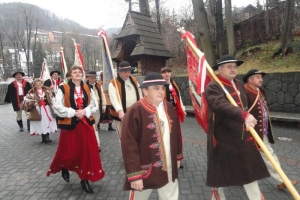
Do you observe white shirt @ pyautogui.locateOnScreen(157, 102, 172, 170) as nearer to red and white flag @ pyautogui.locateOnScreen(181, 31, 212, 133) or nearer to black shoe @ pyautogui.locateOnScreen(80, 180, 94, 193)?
red and white flag @ pyautogui.locateOnScreen(181, 31, 212, 133)

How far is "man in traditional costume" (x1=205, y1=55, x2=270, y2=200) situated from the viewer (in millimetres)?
2684

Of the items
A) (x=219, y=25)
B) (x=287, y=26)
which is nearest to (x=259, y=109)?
(x=287, y=26)

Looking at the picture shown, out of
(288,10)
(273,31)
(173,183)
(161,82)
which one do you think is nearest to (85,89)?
(161,82)

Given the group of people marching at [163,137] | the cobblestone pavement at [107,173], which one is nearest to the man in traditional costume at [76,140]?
the group of people marching at [163,137]

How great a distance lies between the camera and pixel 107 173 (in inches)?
179

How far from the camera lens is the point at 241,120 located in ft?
7.32

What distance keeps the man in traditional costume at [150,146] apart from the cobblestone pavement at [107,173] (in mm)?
1184

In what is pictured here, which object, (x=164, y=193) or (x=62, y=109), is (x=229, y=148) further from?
(x=62, y=109)

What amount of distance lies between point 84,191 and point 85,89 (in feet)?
5.59

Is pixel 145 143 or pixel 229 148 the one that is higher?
pixel 145 143

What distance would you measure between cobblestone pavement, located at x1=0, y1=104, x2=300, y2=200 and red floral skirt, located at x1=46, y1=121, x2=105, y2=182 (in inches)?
14.6

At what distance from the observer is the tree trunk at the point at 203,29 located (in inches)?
460

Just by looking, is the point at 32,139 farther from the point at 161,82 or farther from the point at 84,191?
the point at 161,82

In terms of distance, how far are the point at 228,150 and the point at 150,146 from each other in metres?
0.99
